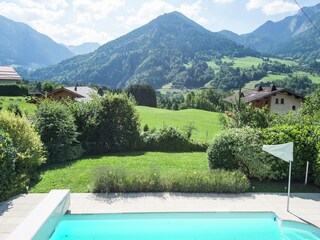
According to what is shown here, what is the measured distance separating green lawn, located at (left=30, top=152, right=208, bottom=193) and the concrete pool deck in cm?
83

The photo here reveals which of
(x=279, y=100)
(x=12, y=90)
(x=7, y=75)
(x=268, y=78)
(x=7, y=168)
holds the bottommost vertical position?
(x=7, y=168)

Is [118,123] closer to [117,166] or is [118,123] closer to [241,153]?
[117,166]

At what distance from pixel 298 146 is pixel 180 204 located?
4.95 m

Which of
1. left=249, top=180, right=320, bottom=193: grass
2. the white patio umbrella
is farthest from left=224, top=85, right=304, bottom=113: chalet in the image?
the white patio umbrella

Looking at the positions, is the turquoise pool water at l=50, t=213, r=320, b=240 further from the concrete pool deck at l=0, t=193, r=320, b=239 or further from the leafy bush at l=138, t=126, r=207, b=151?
the leafy bush at l=138, t=126, r=207, b=151

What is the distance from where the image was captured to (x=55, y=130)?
14.0m

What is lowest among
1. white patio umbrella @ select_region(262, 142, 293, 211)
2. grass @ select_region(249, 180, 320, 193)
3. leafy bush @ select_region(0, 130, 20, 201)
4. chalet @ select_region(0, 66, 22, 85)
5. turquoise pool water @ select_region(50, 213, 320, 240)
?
turquoise pool water @ select_region(50, 213, 320, 240)

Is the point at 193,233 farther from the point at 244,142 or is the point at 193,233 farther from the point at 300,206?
the point at 244,142

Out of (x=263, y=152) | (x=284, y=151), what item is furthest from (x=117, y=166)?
(x=284, y=151)

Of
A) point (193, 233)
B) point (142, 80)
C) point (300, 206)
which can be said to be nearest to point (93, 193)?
point (193, 233)

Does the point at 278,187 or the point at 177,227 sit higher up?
the point at 278,187

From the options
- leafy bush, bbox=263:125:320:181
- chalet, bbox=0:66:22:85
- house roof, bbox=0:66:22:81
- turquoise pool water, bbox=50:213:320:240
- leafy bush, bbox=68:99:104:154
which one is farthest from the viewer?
house roof, bbox=0:66:22:81

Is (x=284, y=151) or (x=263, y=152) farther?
(x=263, y=152)

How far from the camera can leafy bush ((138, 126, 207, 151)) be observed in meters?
18.2
